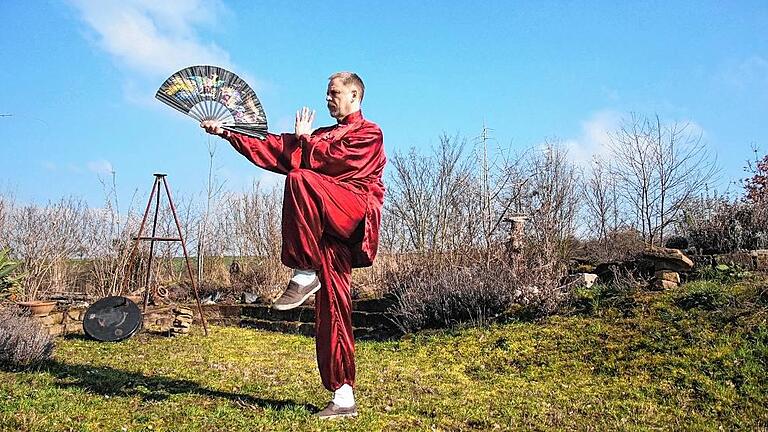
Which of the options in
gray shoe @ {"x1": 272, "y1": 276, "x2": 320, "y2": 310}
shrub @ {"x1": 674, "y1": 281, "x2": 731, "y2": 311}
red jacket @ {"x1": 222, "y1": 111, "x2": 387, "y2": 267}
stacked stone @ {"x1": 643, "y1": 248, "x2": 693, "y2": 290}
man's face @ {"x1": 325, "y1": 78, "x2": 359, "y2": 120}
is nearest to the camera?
gray shoe @ {"x1": 272, "y1": 276, "x2": 320, "y2": 310}

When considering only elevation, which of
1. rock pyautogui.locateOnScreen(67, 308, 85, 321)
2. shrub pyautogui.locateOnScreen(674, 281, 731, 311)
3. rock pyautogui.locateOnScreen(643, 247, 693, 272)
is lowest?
rock pyautogui.locateOnScreen(67, 308, 85, 321)

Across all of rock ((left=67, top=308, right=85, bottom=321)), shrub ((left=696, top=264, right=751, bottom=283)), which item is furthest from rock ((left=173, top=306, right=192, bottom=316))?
shrub ((left=696, top=264, right=751, bottom=283))

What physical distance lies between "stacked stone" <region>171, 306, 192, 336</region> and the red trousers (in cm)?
567

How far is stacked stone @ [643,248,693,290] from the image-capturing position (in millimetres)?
7332

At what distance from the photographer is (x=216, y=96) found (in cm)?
416

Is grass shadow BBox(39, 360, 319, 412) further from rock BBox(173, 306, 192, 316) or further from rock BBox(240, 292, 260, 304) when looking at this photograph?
rock BBox(240, 292, 260, 304)

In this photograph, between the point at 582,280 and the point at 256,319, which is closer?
the point at 582,280

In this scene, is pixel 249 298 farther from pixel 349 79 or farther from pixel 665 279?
pixel 349 79

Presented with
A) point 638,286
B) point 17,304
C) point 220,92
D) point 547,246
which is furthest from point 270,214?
point 220,92

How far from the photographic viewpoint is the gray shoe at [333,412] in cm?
396

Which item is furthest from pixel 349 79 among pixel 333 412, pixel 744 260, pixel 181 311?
pixel 181 311

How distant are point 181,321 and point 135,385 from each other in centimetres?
436

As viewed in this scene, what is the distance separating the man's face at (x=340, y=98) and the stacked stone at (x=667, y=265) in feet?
15.8

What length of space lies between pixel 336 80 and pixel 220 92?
2.55ft
